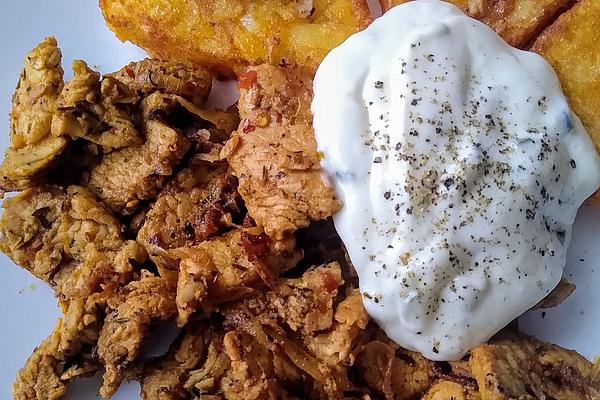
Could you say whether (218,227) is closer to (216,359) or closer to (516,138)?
(216,359)

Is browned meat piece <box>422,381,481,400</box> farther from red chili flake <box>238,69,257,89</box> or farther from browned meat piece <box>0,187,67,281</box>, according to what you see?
browned meat piece <box>0,187,67,281</box>

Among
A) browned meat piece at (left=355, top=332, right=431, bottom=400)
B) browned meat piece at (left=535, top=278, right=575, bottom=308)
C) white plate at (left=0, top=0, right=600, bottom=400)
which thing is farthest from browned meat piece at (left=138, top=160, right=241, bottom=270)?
browned meat piece at (left=535, top=278, right=575, bottom=308)

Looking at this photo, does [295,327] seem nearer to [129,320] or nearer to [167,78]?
[129,320]

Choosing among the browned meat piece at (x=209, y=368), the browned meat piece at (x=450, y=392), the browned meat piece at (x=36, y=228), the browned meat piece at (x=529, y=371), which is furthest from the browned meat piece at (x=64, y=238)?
the browned meat piece at (x=529, y=371)

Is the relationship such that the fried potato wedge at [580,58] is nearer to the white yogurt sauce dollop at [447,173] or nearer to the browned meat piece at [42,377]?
the white yogurt sauce dollop at [447,173]

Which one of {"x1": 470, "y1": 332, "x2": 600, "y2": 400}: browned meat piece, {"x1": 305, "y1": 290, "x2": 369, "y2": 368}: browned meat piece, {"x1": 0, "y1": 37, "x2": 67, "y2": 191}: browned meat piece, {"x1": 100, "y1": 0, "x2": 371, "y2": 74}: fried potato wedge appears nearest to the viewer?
{"x1": 470, "y1": 332, "x2": 600, "y2": 400}: browned meat piece

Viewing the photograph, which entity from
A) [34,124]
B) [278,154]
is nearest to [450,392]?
[278,154]
